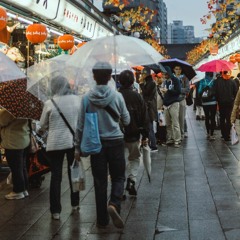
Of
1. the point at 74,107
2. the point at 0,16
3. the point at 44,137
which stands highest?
the point at 0,16

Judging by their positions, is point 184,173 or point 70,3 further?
point 70,3

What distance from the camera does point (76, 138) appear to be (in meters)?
6.21

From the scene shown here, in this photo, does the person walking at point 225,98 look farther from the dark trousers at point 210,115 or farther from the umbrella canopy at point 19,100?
the umbrella canopy at point 19,100

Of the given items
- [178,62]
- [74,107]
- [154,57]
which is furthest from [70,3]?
[74,107]

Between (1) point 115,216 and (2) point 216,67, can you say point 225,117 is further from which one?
(1) point 115,216

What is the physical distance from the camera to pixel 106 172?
20.2 ft

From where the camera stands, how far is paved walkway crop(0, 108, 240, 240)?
5.97 metres

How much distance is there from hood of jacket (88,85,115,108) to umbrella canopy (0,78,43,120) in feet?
5.31

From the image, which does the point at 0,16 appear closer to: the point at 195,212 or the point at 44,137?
the point at 44,137

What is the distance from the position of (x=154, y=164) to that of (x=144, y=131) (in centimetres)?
350

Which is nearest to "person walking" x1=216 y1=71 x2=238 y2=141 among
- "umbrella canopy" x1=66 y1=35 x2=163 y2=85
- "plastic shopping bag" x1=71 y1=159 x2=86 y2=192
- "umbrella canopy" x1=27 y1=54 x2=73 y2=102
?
"umbrella canopy" x1=66 y1=35 x2=163 y2=85

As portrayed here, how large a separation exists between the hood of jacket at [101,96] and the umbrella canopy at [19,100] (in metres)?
1.62

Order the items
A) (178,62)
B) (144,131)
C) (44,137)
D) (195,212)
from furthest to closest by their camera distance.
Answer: (178,62)
(44,137)
(144,131)
(195,212)

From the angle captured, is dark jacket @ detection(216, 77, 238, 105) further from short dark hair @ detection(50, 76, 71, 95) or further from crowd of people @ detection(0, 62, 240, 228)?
short dark hair @ detection(50, 76, 71, 95)
